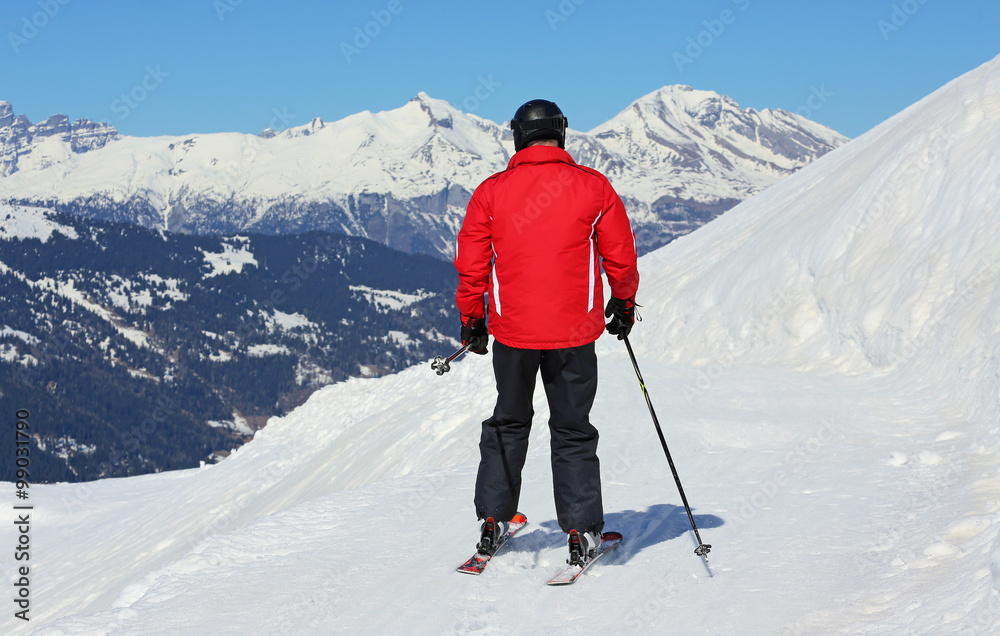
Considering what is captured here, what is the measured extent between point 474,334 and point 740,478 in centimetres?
386

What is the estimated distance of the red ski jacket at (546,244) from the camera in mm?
5137

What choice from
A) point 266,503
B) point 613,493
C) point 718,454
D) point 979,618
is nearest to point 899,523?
point 979,618

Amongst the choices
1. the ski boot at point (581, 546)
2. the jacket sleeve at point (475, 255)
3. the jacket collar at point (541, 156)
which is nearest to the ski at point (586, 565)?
the ski boot at point (581, 546)

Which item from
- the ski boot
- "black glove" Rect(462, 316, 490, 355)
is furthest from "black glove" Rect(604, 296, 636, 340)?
the ski boot

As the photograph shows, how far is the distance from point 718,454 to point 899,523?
3.20 m

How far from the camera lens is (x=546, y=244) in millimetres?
5168

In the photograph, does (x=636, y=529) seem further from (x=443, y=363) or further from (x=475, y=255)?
(x=475, y=255)

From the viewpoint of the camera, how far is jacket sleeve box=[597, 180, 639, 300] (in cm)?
514

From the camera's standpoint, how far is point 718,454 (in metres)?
8.91

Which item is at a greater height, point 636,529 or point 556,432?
point 556,432

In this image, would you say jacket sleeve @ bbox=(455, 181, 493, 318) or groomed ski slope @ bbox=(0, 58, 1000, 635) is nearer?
Result: groomed ski slope @ bbox=(0, 58, 1000, 635)

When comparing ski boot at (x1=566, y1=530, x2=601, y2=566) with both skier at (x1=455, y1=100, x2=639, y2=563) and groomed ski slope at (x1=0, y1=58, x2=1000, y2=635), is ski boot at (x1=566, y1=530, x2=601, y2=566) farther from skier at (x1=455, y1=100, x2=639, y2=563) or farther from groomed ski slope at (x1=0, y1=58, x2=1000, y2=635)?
groomed ski slope at (x1=0, y1=58, x2=1000, y2=635)

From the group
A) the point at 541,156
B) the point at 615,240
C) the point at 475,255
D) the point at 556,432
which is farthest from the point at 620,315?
the point at 541,156

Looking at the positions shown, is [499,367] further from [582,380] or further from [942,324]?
[942,324]
